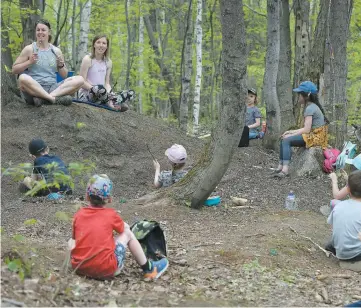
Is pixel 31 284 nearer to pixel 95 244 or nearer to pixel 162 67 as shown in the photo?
pixel 95 244

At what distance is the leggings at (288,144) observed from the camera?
915 centimetres

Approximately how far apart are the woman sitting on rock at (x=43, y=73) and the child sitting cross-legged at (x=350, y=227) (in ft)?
18.2

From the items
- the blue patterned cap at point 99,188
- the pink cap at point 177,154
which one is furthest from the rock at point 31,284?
the pink cap at point 177,154

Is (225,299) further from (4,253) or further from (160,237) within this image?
(4,253)

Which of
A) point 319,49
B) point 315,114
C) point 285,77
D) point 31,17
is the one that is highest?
point 31,17

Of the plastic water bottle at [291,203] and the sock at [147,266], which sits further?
the plastic water bottle at [291,203]

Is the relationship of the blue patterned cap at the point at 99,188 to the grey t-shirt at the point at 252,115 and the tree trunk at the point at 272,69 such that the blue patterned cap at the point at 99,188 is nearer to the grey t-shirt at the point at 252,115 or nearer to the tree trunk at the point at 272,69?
the tree trunk at the point at 272,69

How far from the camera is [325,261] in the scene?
604 centimetres

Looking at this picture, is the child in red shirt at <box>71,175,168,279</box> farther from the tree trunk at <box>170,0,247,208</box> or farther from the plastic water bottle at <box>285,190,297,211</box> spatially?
the plastic water bottle at <box>285,190,297,211</box>

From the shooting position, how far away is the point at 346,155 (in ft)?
27.6

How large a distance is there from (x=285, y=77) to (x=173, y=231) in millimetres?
6733

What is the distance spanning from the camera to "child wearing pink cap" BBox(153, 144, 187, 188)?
7969mm

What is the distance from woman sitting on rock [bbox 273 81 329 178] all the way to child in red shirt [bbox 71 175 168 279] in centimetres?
480

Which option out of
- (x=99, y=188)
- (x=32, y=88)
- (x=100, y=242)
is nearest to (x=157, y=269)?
(x=100, y=242)
